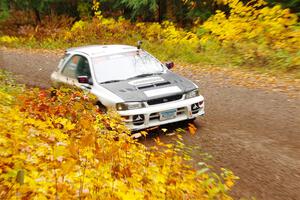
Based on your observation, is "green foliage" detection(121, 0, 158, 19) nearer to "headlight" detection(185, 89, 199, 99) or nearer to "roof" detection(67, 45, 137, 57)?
"roof" detection(67, 45, 137, 57)

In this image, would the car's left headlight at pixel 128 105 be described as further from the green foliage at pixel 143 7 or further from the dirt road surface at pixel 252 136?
the green foliage at pixel 143 7

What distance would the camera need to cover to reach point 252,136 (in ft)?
25.2

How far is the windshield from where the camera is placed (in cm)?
836

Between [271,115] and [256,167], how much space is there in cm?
292

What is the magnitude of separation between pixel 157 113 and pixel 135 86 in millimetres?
744

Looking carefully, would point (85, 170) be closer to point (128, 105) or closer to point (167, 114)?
point (128, 105)

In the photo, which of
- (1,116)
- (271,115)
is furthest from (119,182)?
(271,115)

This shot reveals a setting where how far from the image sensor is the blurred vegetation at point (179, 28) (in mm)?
14352

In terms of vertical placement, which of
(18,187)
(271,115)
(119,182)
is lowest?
(271,115)

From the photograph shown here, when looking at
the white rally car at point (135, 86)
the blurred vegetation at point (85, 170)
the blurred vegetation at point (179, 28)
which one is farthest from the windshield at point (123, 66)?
the blurred vegetation at point (179, 28)

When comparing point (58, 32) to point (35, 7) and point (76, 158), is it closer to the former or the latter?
point (35, 7)

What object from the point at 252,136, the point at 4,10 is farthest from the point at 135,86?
the point at 4,10

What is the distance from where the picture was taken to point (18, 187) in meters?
3.75

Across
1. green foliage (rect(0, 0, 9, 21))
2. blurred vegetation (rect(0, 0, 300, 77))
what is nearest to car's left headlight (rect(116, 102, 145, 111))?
blurred vegetation (rect(0, 0, 300, 77))
